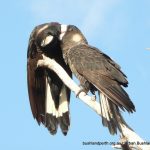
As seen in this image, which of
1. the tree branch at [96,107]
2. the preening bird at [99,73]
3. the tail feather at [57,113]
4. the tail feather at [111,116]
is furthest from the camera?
the tail feather at [57,113]

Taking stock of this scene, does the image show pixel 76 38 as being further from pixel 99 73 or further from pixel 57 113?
pixel 99 73

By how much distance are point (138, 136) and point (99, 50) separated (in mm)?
2733

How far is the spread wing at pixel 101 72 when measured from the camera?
286 inches

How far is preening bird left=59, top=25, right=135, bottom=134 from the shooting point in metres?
7.20

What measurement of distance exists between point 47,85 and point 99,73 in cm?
158

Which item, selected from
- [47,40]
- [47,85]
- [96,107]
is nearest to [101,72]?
[96,107]

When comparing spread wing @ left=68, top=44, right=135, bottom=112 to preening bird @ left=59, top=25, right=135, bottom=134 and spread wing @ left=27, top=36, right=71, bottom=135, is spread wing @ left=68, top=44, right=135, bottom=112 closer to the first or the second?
preening bird @ left=59, top=25, right=135, bottom=134

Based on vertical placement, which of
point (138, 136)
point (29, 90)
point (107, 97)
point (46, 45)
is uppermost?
point (46, 45)

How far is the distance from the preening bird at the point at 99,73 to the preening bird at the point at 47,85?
0.23 meters

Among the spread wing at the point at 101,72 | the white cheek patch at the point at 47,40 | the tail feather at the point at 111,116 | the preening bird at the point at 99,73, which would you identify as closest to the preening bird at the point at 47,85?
the white cheek patch at the point at 47,40

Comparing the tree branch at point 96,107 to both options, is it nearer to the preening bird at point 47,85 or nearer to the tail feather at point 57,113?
the preening bird at point 47,85

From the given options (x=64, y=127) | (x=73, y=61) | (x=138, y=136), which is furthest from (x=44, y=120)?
(x=138, y=136)

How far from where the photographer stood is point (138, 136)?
19.9ft

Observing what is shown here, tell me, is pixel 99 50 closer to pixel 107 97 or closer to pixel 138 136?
pixel 107 97
